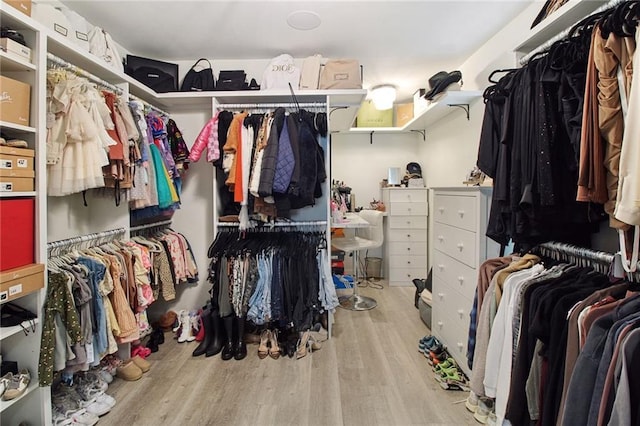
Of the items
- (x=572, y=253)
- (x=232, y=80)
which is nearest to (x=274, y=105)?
(x=232, y=80)

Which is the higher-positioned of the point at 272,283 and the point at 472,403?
the point at 272,283

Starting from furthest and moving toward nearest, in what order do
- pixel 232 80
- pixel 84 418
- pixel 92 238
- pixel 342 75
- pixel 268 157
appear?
1. pixel 232 80
2. pixel 342 75
3. pixel 268 157
4. pixel 92 238
5. pixel 84 418

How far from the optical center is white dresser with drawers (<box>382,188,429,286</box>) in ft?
12.9

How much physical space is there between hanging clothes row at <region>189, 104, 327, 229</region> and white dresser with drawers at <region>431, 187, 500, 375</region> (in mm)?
972

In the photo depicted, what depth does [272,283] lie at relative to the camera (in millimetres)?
2227

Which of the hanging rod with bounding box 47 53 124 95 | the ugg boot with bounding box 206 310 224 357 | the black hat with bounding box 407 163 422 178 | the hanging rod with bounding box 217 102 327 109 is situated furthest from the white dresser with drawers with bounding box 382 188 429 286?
the hanging rod with bounding box 47 53 124 95

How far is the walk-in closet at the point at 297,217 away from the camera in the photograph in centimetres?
101

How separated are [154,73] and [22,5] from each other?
1190mm

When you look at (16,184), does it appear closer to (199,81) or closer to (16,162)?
(16,162)

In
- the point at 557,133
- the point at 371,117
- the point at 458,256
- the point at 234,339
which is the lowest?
the point at 234,339

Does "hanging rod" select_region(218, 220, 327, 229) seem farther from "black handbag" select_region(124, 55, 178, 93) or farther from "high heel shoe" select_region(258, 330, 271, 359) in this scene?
"black handbag" select_region(124, 55, 178, 93)

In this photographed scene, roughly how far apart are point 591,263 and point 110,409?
2.53 m

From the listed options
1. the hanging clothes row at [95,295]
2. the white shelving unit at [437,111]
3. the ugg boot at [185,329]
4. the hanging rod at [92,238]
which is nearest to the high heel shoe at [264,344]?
the ugg boot at [185,329]

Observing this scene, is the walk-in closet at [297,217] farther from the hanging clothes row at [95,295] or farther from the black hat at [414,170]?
the black hat at [414,170]
